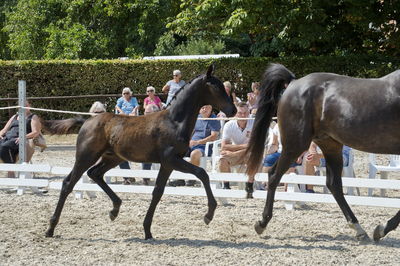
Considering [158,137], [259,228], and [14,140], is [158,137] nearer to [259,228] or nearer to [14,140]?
[259,228]

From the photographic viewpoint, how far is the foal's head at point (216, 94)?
6805mm

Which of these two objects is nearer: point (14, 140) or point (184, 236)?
point (184, 236)

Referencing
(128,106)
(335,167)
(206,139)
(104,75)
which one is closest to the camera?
(335,167)

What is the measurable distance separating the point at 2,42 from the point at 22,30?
18.2ft

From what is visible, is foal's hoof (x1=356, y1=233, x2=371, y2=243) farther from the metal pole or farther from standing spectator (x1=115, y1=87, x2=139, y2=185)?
standing spectator (x1=115, y1=87, x2=139, y2=185)

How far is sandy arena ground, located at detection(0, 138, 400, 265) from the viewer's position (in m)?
5.86

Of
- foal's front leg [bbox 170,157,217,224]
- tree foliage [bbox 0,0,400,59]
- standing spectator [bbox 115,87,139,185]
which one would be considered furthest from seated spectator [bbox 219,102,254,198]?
tree foliage [bbox 0,0,400,59]

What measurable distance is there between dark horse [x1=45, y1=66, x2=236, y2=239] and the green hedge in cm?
1077

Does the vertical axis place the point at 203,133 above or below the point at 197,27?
below

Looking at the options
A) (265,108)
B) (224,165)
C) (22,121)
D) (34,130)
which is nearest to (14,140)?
Result: (34,130)

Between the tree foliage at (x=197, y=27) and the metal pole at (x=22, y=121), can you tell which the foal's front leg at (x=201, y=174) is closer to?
the metal pole at (x=22, y=121)

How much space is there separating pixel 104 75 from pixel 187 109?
1281cm

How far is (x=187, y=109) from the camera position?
269 inches

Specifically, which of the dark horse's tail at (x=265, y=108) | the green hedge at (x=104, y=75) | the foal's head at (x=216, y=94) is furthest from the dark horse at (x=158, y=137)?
the green hedge at (x=104, y=75)
